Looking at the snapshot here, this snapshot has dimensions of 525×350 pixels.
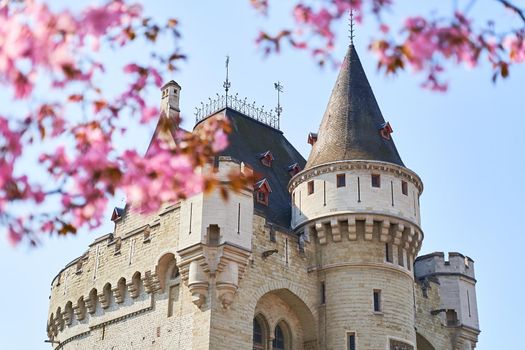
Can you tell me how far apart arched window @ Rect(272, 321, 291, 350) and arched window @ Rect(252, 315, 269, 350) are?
632mm

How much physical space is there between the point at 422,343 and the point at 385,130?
8.36 metres

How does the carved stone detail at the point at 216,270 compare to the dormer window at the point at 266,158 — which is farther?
the dormer window at the point at 266,158

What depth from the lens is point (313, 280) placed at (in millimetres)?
29359

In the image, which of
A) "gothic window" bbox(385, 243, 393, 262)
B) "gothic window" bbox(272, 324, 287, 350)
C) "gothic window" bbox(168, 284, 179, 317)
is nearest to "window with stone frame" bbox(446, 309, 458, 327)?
"gothic window" bbox(385, 243, 393, 262)

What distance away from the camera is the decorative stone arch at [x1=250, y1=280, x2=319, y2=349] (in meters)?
28.3

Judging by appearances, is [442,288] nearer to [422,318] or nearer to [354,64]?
[422,318]

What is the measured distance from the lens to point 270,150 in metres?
36.2

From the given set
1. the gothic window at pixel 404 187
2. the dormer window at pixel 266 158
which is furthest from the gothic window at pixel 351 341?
the dormer window at pixel 266 158

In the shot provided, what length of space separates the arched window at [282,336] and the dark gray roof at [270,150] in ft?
12.5

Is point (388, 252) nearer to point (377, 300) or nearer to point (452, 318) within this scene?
point (377, 300)

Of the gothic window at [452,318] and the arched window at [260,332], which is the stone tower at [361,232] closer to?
the arched window at [260,332]

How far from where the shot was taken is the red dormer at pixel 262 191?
31.0 m

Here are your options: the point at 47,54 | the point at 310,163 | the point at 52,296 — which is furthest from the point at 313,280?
the point at 47,54

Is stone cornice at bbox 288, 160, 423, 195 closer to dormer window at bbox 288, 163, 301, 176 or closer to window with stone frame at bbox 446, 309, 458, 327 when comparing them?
dormer window at bbox 288, 163, 301, 176
